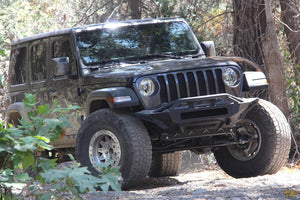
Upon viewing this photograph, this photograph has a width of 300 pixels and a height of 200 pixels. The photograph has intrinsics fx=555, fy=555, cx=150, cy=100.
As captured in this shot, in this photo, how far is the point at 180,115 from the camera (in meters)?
Answer: 5.70

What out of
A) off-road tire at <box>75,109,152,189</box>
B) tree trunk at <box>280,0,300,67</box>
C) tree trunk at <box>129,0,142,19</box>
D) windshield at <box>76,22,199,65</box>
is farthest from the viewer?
tree trunk at <box>129,0,142,19</box>

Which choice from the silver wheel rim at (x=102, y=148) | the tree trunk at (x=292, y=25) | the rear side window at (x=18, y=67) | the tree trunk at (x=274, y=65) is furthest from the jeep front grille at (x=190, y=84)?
the tree trunk at (x=292, y=25)

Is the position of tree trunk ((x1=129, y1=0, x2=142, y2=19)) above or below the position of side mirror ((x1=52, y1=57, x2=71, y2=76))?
above

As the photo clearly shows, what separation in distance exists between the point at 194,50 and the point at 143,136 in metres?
2.03

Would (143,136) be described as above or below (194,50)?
below

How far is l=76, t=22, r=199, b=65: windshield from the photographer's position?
687 cm

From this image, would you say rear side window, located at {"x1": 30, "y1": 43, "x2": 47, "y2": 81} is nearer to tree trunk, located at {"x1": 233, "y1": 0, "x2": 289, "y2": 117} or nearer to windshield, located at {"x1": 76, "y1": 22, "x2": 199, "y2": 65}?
windshield, located at {"x1": 76, "y1": 22, "x2": 199, "y2": 65}

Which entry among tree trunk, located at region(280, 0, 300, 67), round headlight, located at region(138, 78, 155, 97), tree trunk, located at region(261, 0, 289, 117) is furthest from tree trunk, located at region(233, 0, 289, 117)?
round headlight, located at region(138, 78, 155, 97)

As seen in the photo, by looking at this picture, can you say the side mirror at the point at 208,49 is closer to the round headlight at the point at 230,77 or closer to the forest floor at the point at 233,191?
the round headlight at the point at 230,77

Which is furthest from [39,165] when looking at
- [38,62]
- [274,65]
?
[274,65]

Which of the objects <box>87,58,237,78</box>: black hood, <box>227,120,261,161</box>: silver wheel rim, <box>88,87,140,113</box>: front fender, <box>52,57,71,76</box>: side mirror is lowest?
<box>227,120,261,161</box>: silver wheel rim

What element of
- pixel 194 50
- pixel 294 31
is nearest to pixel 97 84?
pixel 194 50

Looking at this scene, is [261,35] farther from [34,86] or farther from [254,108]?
[34,86]

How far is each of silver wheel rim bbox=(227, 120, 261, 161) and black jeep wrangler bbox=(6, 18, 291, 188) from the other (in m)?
0.01
